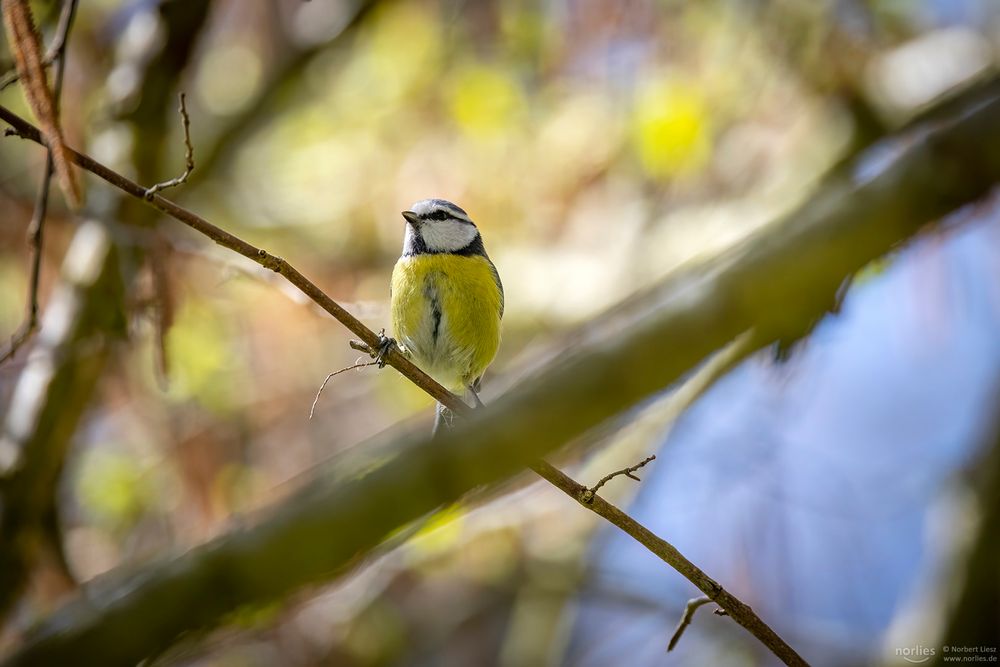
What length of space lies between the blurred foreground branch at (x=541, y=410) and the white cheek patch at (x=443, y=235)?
1.65m

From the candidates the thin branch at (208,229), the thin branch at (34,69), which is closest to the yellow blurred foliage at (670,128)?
the thin branch at (208,229)

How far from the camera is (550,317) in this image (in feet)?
15.9

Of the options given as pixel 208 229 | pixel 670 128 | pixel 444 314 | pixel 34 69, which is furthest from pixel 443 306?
pixel 34 69

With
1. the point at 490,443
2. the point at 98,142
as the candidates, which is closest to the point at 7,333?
the point at 98,142

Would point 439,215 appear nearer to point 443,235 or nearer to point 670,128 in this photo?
point 443,235

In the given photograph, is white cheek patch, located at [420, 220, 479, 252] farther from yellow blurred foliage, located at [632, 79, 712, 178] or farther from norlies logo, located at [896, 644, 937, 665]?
norlies logo, located at [896, 644, 937, 665]

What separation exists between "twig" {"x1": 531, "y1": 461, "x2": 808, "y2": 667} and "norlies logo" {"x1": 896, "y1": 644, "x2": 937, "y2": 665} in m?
2.02

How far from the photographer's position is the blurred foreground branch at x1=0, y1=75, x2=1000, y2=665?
1.89 meters

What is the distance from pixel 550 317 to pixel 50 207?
2494mm

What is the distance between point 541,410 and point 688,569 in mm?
439

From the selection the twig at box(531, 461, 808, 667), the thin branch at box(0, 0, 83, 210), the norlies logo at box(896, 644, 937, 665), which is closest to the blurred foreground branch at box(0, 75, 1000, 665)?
A: the twig at box(531, 461, 808, 667)

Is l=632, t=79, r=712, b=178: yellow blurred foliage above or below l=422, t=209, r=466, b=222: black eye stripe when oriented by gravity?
below

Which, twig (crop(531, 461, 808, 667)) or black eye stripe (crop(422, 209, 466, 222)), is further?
black eye stripe (crop(422, 209, 466, 222))

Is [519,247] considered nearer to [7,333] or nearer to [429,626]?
[429,626]
